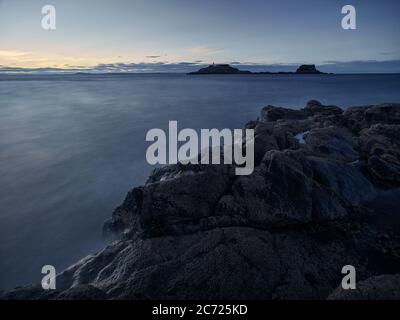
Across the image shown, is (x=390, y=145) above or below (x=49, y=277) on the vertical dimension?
above

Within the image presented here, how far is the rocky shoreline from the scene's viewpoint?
5.60m

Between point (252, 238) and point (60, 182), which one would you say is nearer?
point (252, 238)

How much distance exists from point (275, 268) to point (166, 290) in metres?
2.47

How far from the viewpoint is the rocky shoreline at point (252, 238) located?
560 cm

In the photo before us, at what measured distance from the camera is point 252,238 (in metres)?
6.60

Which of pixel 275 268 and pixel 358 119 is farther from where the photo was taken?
pixel 358 119

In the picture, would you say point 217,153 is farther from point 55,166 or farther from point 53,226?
point 55,166

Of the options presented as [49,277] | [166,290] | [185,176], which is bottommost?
[49,277]

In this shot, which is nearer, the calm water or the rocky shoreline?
the rocky shoreline

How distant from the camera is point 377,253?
6668 millimetres

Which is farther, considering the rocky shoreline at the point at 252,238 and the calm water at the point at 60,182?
the calm water at the point at 60,182
